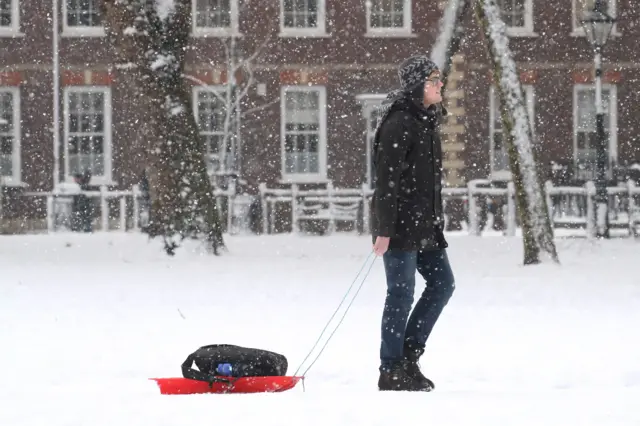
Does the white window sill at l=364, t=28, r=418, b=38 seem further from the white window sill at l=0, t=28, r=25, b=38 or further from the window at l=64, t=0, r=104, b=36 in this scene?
the white window sill at l=0, t=28, r=25, b=38

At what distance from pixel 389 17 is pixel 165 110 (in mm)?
13214

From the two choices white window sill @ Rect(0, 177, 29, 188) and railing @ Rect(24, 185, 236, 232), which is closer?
railing @ Rect(24, 185, 236, 232)

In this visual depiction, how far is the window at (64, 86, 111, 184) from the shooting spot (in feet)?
92.4

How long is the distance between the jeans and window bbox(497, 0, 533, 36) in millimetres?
Answer: 22399

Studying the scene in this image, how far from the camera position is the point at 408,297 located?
6.45 meters

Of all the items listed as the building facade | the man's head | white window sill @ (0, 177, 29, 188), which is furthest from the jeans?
white window sill @ (0, 177, 29, 188)

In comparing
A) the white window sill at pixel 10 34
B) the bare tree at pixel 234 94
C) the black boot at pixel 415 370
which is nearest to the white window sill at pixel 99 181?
the bare tree at pixel 234 94

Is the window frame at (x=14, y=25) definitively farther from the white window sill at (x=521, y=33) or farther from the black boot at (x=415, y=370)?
the black boot at (x=415, y=370)

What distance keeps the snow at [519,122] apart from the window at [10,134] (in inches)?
617

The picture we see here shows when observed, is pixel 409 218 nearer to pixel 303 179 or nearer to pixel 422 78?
pixel 422 78

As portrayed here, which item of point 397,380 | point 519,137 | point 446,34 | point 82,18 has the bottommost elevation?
point 397,380

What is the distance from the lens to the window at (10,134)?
28172 millimetres

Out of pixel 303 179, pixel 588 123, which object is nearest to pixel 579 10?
pixel 588 123

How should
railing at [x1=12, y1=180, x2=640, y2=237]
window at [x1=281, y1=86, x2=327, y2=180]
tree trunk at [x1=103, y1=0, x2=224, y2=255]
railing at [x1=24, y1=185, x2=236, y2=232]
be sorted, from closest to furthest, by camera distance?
1. tree trunk at [x1=103, y1=0, x2=224, y2=255]
2. railing at [x1=12, y1=180, x2=640, y2=237]
3. railing at [x1=24, y1=185, x2=236, y2=232]
4. window at [x1=281, y1=86, x2=327, y2=180]
